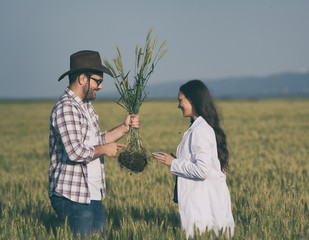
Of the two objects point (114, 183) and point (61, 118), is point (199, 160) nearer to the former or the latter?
point (61, 118)

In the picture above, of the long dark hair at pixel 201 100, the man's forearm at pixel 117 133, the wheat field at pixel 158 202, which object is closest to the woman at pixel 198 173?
the long dark hair at pixel 201 100

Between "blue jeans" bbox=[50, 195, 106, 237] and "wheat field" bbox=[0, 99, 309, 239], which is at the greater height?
"blue jeans" bbox=[50, 195, 106, 237]

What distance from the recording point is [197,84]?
11.2 feet

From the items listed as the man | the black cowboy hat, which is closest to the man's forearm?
the man

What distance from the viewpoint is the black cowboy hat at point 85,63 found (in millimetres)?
3570

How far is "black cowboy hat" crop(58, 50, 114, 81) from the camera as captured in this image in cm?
357

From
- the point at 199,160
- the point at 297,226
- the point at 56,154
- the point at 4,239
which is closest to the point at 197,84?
the point at 199,160

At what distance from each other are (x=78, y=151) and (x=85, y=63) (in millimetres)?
806

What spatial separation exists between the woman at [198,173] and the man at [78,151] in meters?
0.63

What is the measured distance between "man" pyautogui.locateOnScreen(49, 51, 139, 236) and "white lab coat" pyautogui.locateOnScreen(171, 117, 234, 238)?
642 mm

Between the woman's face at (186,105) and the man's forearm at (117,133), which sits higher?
the woman's face at (186,105)

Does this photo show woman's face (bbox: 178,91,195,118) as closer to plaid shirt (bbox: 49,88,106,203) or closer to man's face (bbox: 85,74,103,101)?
man's face (bbox: 85,74,103,101)

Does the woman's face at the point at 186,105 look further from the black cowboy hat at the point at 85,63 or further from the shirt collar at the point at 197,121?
the black cowboy hat at the point at 85,63

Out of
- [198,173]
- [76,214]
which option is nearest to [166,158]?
[198,173]
